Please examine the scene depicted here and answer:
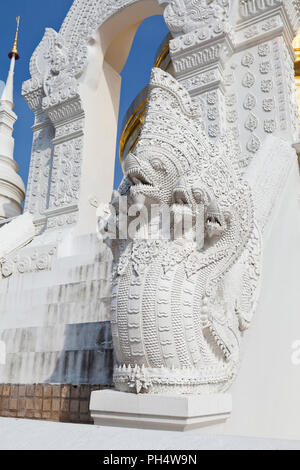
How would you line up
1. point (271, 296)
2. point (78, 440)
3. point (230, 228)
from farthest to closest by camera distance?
point (271, 296), point (230, 228), point (78, 440)

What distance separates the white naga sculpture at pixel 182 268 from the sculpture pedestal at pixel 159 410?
63 millimetres

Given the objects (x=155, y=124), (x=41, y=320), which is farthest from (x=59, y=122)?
(x=155, y=124)

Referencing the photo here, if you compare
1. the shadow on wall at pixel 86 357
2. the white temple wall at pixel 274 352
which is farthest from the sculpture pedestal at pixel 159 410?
the shadow on wall at pixel 86 357

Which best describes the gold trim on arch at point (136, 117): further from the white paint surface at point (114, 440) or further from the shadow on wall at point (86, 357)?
the white paint surface at point (114, 440)

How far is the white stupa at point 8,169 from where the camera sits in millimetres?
8500

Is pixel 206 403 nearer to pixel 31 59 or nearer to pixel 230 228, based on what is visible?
pixel 230 228

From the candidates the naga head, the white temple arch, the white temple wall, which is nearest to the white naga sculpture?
the naga head

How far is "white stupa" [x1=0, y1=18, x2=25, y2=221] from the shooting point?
8.50 meters

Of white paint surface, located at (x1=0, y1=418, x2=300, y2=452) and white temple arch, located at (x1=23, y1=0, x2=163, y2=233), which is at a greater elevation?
white temple arch, located at (x1=23, y1=0, x2=163, y2=233)

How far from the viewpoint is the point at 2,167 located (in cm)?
869

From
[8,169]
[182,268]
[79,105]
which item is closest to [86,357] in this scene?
[182,268]

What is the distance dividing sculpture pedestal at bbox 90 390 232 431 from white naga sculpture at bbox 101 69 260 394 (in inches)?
2.5

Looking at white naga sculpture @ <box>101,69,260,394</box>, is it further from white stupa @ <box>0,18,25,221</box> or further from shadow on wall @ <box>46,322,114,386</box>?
white stupa @ <box>0,18,25,221</box>

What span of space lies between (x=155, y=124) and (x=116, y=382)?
48.8 inches
